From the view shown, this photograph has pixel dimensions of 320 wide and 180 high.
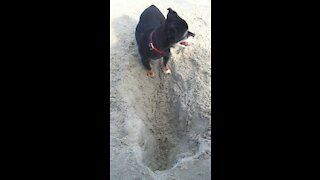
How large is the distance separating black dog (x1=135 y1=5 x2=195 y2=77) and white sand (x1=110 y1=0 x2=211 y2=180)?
0.22m

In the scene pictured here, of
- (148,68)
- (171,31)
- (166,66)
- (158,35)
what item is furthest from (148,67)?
(171,31)

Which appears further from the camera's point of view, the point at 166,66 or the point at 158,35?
the point at 166,66

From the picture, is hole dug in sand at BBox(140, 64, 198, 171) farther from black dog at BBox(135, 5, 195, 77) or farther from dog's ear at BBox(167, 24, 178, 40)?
dog's ear at BBox(167, 24, 178, 40)

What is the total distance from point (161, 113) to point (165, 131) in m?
0.26

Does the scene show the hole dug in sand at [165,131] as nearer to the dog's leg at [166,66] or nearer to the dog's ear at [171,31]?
the dog's leg at [166,66]

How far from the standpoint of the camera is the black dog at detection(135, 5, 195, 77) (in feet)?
11.0

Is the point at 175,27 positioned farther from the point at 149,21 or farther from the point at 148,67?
the point at 149,21

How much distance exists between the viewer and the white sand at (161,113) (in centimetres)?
295

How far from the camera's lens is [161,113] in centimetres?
385
